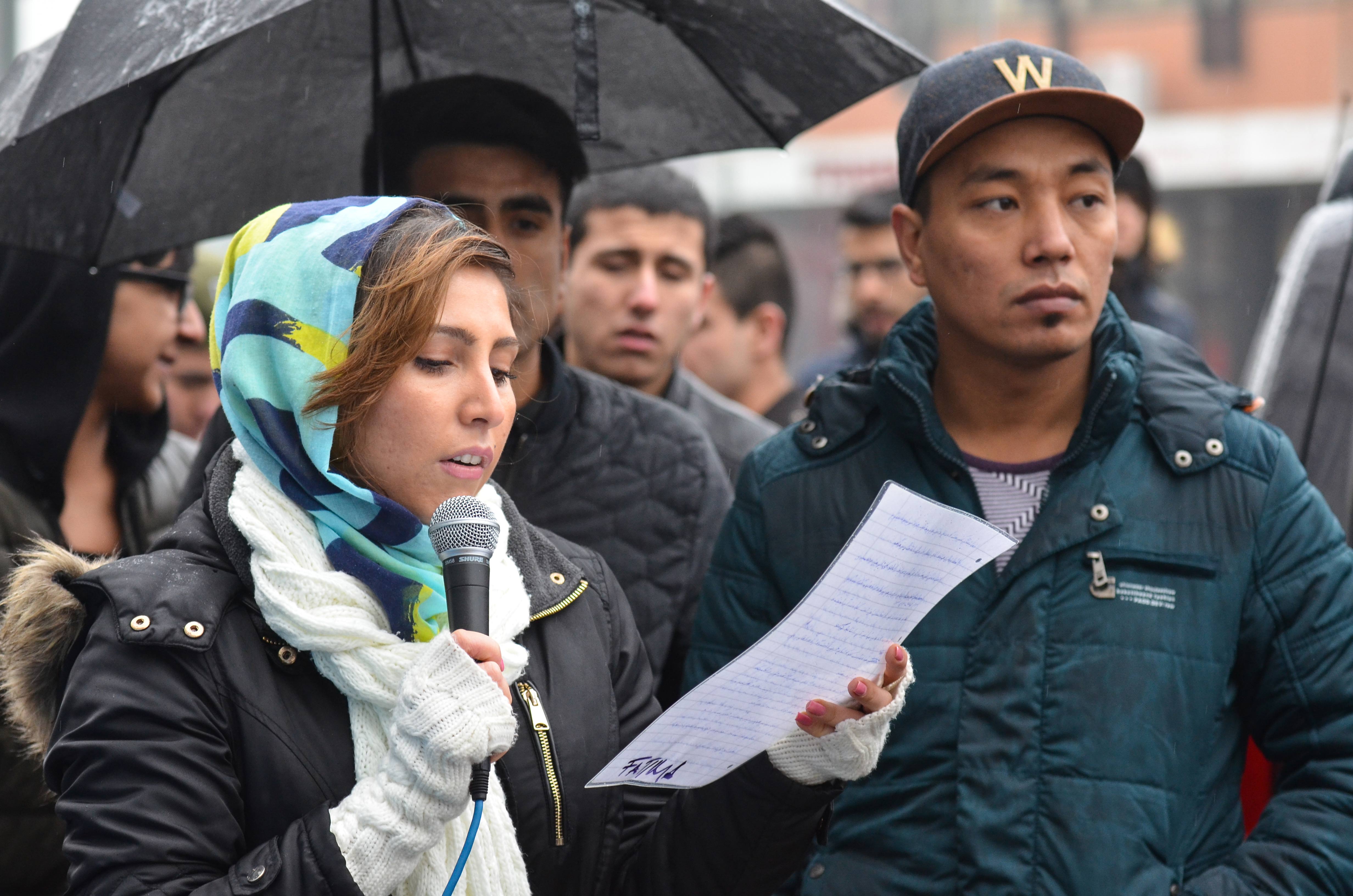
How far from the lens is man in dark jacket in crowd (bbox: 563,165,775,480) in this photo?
16.4 feet

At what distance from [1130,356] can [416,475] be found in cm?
150

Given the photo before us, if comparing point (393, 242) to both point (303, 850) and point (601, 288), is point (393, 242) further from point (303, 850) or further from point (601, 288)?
point (601, 288)

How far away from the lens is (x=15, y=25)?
9609 mm

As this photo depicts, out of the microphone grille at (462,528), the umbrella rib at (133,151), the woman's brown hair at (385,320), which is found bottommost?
the microphone grille at (462,528)

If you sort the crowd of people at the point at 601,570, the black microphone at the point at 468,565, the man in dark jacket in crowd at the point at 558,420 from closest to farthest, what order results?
1. the black microphone at the point at 468,565
2. the crowd of people at the point at 601,570
3. the man in dark jacket in crowd at the point at 558,420

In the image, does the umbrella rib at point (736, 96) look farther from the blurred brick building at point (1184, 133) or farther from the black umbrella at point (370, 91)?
the blurred brick building at point (1184, 133)

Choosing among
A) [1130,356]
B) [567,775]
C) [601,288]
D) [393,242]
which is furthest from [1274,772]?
[601,288]

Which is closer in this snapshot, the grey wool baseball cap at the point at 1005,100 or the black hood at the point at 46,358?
the grey wool baseball cap at the point at 1005,100

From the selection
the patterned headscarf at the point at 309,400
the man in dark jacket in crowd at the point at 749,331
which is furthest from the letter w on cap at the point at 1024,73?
the man in dark jacket in crowd at the point at 749,331

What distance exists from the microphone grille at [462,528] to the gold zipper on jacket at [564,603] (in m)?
0.46

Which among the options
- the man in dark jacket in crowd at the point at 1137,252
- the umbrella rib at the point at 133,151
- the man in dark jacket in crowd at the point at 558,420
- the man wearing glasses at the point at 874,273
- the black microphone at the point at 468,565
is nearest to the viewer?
the black microphone at the point at 468,565

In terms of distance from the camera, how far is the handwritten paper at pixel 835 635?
2.25 m

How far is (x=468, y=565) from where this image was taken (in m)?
2.01

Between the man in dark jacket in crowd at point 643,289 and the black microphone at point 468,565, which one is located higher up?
the man in dark jacket in crowd at point 643,289
